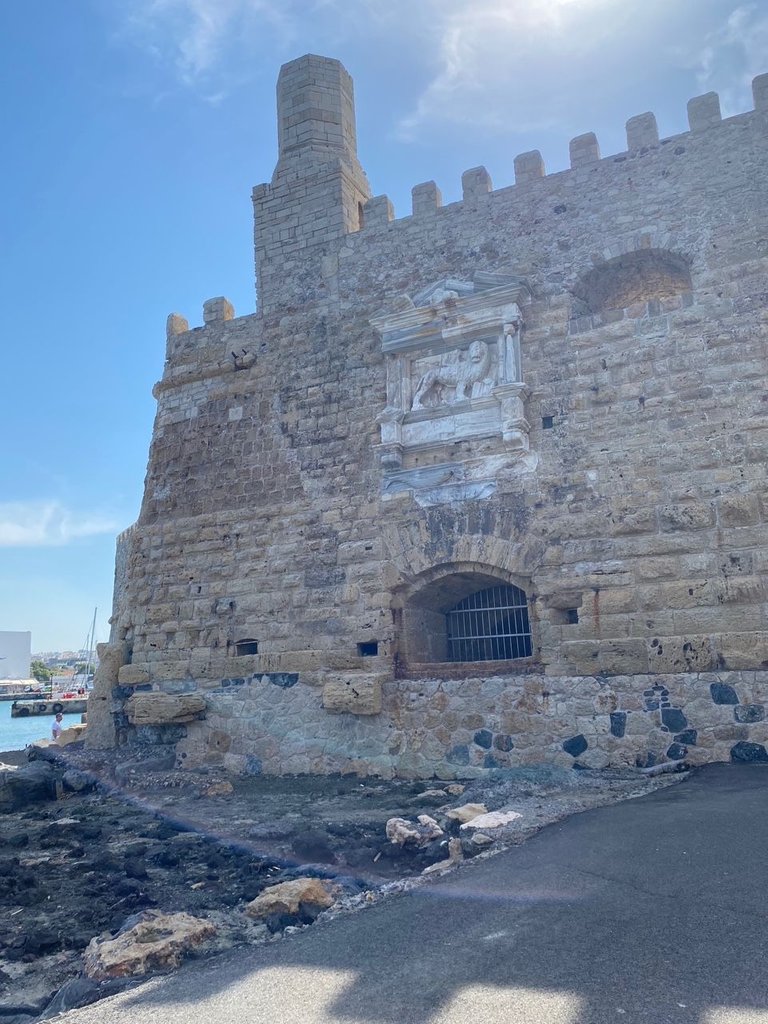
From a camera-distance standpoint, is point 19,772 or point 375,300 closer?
point 19,772

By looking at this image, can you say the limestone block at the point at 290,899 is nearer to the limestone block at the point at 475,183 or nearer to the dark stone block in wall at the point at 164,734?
the dark stone block in wall at the point at 164,734

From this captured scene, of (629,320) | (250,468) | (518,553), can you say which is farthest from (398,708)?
(629,320)

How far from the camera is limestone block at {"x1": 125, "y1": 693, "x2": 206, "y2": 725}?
9.59 metres

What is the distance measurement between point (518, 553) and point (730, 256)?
3680 mm

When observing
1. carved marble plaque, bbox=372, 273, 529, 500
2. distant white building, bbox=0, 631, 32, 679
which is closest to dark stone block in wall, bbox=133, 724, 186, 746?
carved marble plaque, bbox=372, 273, 529, 500

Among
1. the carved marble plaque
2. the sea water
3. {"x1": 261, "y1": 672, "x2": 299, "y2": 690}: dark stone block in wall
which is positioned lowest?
the sea water

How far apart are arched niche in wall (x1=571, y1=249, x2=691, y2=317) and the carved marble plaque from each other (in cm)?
A: 73

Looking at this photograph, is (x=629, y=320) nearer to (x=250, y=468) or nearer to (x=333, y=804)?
(x=250, y=468)

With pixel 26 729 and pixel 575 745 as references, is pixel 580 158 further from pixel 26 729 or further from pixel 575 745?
pixel 26 729

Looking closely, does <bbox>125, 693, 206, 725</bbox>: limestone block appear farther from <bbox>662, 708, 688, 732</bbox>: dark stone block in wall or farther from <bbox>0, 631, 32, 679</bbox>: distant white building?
<bbox>0, 631, 32, 679</bbox>: distant white building

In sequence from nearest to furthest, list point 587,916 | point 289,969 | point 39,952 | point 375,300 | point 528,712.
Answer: point 289,969 → point 587,916 → point 39,952 → point 528,712 → point 375,300

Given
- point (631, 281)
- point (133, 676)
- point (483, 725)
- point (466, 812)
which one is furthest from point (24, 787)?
point (631, 281)

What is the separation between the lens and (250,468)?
10.3 m

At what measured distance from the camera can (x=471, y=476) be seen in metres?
8.62
